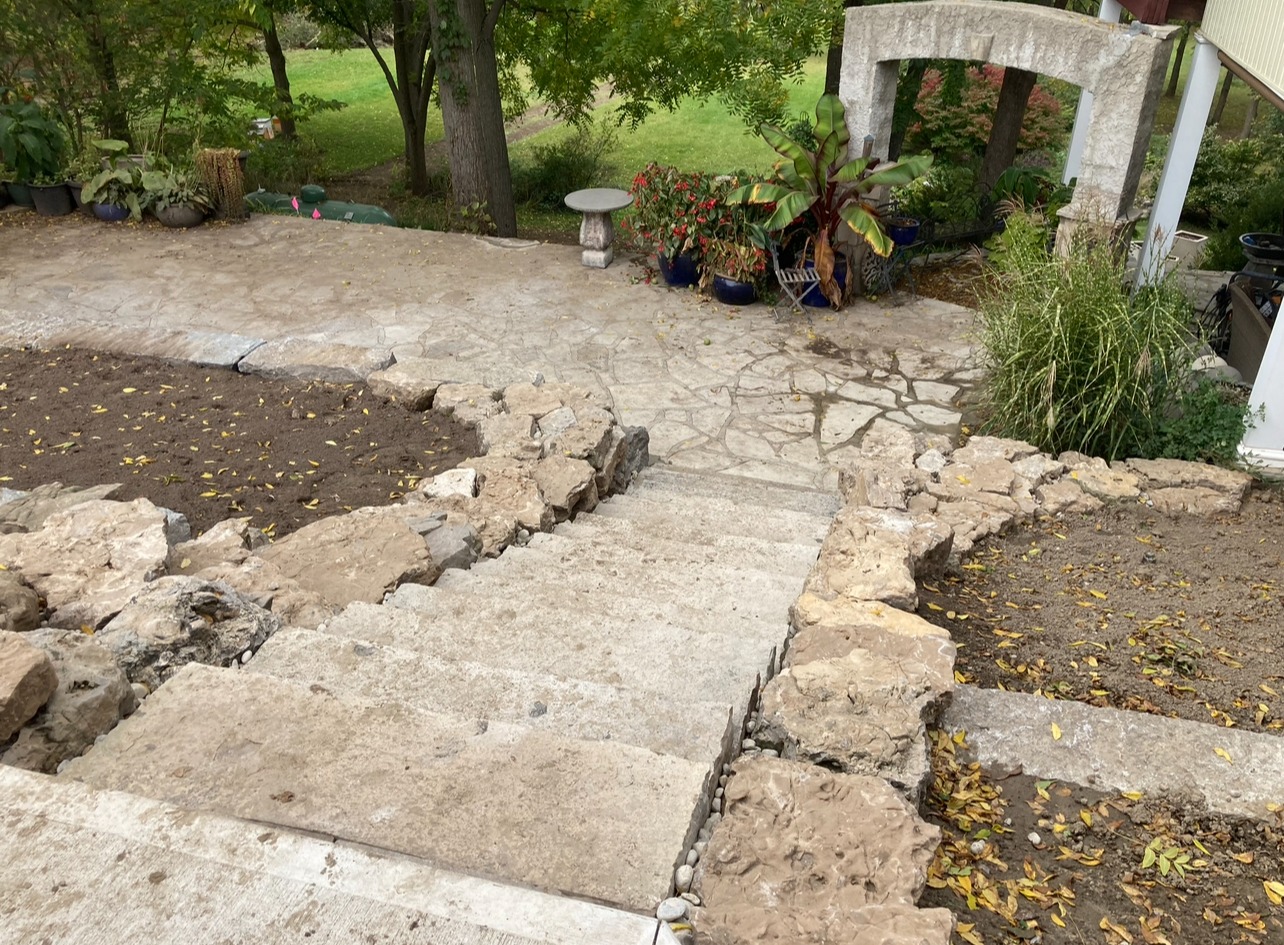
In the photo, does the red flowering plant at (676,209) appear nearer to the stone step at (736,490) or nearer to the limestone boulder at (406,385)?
the stone step at (736,490)

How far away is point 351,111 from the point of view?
22.8 meters

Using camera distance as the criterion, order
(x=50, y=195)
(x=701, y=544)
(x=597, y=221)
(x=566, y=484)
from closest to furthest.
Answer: (x=701, y=544) < (x=566, y=484) < (x=597, y=221) < (x=50, y=195)

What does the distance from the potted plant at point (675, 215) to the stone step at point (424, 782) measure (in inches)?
263

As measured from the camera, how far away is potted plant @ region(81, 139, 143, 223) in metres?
9.97

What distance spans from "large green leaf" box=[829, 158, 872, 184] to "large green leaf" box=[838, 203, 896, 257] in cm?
23

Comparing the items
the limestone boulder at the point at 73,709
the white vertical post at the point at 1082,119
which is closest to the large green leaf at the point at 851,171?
the white vertical post at the point at 1082,119

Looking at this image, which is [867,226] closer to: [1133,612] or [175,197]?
[1133,612]

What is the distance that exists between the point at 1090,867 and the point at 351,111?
2381cm

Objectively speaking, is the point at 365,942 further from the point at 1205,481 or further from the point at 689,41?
the point at 689,41

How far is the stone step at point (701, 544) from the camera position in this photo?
4.39 metres

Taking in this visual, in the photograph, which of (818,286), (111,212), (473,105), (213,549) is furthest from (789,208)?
(111,212)

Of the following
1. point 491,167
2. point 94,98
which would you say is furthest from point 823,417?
point 94,98

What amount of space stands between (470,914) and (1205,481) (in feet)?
16.0

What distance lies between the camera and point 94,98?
→ 11.5m
